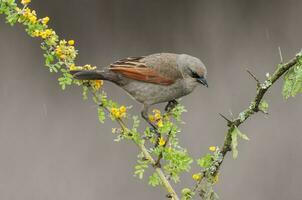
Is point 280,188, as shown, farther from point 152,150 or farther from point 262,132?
point 152,150

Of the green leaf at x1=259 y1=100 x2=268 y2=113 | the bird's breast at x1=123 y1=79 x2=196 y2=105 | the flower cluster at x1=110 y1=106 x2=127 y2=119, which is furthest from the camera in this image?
the bird's breast at x1=123 y1=79 x2=196 y2=105

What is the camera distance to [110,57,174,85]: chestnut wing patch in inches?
124

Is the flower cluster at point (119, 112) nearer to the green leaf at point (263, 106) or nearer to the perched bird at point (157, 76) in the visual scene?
the green leaf at point (263, 106)

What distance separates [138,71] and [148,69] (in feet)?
0.30

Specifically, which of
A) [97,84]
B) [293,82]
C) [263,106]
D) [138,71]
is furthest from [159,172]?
[138,71]

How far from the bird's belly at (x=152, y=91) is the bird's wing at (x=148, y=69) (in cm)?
3

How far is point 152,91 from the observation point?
10.9 feet

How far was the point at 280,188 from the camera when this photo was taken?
502 cm

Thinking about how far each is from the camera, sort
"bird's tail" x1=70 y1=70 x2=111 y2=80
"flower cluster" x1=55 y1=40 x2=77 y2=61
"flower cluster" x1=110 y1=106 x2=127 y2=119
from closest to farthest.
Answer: "flower cluster" x1=110 y1=106 x2=127 y2=119
"flower cluster" x1=55 y1=40 x2=77 y2=61
"bird's tail" x1=70 y1=70 x2=111 y2=80

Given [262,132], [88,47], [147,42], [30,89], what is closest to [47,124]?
[30,89]

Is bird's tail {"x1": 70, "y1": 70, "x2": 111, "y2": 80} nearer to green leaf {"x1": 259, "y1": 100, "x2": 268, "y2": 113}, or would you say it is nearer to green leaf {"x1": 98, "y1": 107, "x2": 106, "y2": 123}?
green leaf {"x1": 98, "y1": 107, "x2": 106, "y2": 123}

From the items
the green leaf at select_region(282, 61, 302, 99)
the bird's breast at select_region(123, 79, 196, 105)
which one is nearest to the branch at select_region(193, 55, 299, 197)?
the green leaf at select_region(282, 61, 302, 99)

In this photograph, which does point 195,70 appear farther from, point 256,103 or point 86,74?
point 256,103

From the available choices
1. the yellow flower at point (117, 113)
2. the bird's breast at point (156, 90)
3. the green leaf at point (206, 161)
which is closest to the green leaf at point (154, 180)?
the green leaf at point (206, 161)
